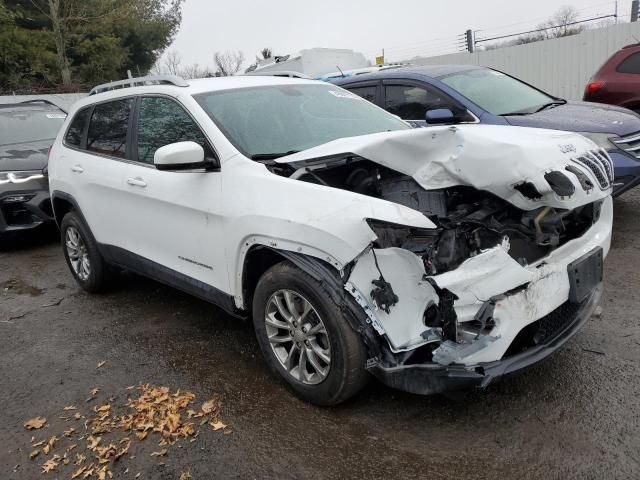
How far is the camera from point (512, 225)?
264 centimetres

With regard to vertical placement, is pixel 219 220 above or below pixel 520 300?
above

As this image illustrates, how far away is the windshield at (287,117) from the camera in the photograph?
11.1 feet

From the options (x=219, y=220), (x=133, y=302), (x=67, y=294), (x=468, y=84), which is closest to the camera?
(x=219, y=220)

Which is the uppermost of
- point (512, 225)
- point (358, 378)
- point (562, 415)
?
point (512, 225)

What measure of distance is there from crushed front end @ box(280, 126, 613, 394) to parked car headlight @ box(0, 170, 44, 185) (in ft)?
16.4

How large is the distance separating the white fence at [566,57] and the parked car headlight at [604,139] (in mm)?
9697

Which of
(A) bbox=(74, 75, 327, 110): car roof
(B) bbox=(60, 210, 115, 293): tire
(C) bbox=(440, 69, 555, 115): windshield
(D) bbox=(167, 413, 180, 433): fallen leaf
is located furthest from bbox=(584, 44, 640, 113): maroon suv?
(D) bbox=(167, 413, 180, 433): fallen leaf

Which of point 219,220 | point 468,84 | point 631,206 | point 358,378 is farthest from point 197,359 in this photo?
point 631,206

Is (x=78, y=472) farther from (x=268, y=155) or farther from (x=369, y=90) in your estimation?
(x=369, y=90)

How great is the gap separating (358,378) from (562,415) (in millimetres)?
1030

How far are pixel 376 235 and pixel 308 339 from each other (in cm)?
75

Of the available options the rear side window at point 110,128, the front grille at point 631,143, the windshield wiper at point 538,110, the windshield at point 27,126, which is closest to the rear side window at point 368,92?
the windshield wiper at point 538,110

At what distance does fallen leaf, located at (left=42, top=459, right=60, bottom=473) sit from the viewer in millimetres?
2646

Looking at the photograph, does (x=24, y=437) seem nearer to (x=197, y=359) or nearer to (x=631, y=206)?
(x=197, y=359)
